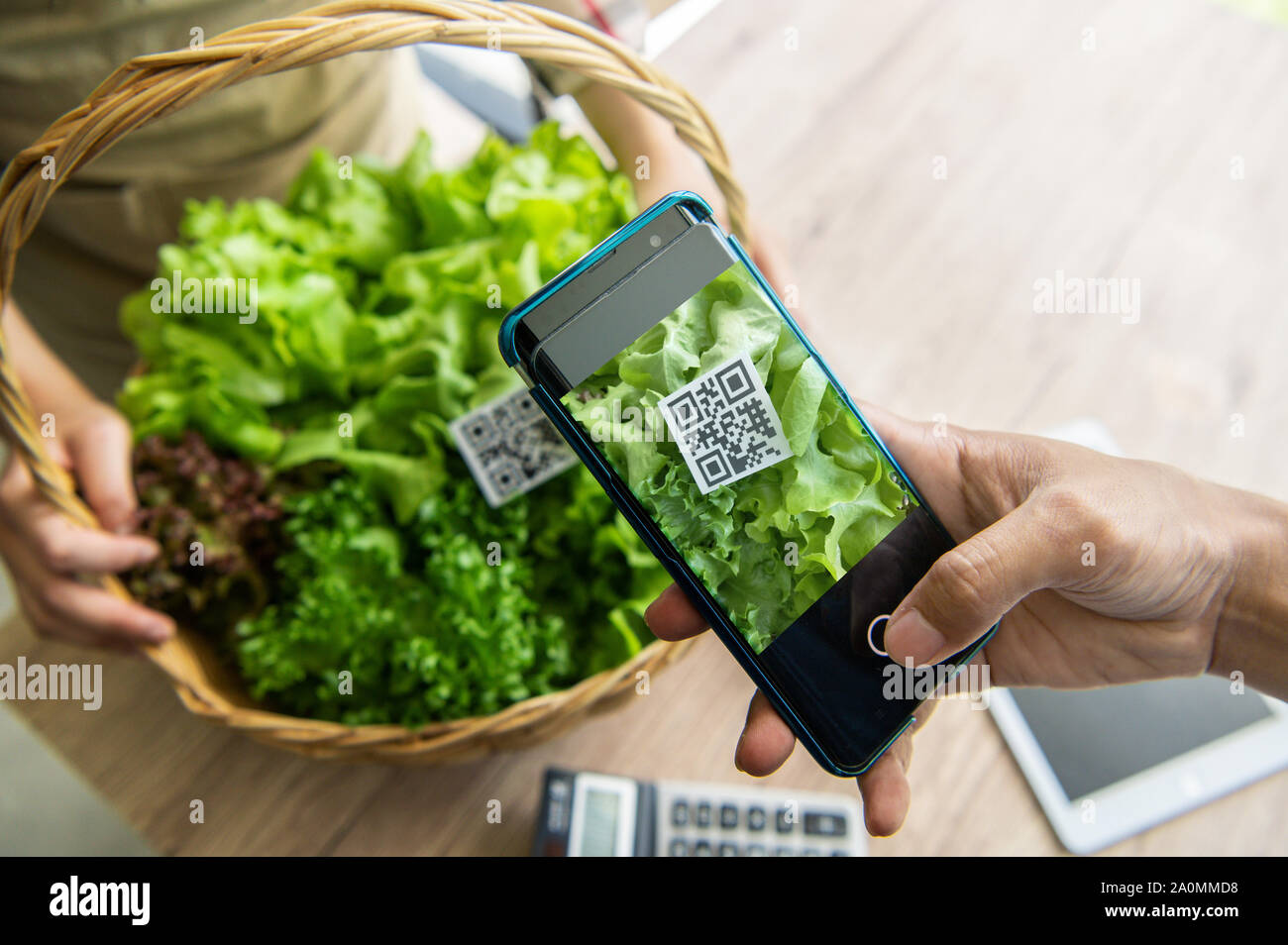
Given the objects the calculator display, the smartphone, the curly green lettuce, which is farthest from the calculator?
the smartphone

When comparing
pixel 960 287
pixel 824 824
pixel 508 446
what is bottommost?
pixel 824 824

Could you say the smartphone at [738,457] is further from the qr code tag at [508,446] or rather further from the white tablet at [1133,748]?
the white tablet at [1133,748]

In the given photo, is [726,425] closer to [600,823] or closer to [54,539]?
[600,823]

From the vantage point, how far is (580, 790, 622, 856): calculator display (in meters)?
0.75

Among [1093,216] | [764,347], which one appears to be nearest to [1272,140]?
[1093,216]

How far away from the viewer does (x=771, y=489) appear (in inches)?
22.3

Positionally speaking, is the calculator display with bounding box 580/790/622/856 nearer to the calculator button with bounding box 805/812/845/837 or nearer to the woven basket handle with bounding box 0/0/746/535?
the calculator button with bounding box 805/812/845/837

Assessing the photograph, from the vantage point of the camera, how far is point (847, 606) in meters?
0.58

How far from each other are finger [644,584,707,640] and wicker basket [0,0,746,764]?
45 mm

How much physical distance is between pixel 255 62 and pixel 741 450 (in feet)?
1.37

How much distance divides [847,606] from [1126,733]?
1.49ft

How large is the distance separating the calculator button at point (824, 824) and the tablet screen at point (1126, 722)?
0.23 m

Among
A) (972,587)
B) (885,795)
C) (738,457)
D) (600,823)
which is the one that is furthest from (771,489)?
(600,823)
